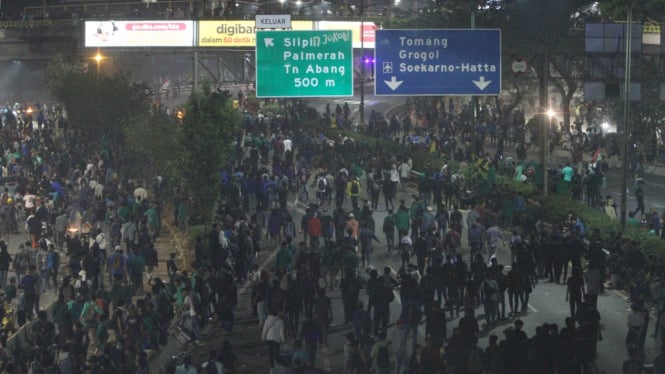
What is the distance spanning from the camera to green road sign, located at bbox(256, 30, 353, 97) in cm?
3612

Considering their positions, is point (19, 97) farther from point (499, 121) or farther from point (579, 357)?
point (579, 357)

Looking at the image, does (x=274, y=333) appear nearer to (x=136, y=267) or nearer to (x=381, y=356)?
(x=381, y=356)

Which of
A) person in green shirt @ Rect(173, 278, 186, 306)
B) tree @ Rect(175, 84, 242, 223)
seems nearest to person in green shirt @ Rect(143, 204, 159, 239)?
tree @ Rect(175, 84, 242, 223)

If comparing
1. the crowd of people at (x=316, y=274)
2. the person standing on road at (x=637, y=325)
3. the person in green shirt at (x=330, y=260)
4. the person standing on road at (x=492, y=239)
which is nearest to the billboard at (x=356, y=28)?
the crowd of people at (x=316, y=274)

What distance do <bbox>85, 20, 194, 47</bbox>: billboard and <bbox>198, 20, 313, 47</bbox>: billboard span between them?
0.80 meters

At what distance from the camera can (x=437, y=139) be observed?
146 ft

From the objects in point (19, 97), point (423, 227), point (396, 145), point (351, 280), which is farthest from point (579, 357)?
point (19, 97)

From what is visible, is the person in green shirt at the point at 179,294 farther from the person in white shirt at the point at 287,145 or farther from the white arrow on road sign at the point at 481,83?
the person in white shirt at the point at 287,145

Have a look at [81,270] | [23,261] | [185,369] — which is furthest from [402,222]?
[185,369]

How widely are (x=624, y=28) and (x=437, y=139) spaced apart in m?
13.9

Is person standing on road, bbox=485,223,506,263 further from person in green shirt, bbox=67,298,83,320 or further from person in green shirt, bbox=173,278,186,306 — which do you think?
person in green shirt, bbox=67,298,83,320

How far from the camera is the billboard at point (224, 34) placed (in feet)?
191

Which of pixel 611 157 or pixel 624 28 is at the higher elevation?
pixel 624 28

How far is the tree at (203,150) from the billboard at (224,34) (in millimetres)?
27819
